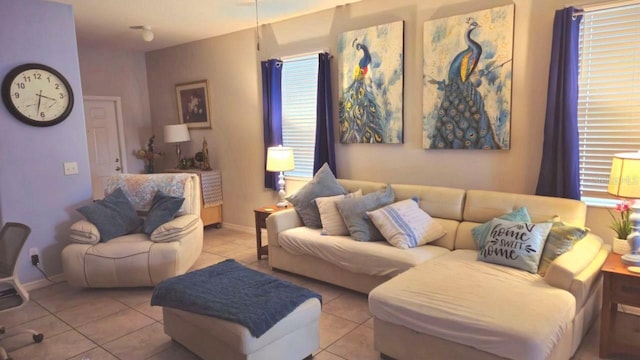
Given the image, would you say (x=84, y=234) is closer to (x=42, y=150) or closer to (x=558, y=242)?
(x=42, y=150)

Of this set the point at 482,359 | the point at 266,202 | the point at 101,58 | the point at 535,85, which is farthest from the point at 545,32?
the point at 101,58

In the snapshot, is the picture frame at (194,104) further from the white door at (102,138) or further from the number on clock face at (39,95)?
the number on clock face at (39,95)

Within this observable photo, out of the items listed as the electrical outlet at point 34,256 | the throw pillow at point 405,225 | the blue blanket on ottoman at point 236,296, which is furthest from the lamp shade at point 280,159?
the electrical outlet at point 34,256

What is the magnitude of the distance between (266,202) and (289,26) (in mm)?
2180

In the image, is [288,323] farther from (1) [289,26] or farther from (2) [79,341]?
(1) [289,26]

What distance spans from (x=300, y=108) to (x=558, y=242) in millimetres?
3109

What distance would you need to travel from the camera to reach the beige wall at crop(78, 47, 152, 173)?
5895 millimetres

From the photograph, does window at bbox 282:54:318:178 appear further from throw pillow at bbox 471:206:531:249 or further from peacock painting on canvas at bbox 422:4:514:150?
throw pillow at bbox 471:206:531:249

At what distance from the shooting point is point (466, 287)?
2377 mm

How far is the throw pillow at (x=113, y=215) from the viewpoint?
12.2 feet

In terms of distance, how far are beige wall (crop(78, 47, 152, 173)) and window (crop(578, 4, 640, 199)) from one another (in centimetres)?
595

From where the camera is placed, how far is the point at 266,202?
5262 millimetres

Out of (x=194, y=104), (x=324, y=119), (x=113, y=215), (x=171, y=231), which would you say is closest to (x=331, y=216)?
(x=324, y=119)

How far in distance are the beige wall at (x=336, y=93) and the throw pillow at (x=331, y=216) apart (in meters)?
0.66
